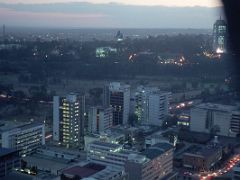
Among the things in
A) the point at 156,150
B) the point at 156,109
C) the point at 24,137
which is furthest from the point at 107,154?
the point at 156,109

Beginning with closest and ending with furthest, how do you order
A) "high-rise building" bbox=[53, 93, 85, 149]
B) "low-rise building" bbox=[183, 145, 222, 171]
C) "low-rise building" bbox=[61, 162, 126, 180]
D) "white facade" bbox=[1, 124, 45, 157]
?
"low-rise building" bbox=[61, 162, 126, 180] < "low-rise building" bbox=[183, 145, 222, 171] < "white facade" bbox=[1, 124, 45, 157] < "high-rise building" bbox=[53, 93, 85, 149]

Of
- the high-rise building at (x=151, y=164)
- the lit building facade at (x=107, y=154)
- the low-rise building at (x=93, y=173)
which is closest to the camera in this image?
the low-rise building at (x=93, y=173)

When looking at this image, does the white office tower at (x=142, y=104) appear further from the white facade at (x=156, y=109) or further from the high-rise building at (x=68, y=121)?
the high-rise building at (x=68, y=121)

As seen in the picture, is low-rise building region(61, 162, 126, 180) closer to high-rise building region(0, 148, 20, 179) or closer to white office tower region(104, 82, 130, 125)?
high-rise building region(0, 148, 20, 179)

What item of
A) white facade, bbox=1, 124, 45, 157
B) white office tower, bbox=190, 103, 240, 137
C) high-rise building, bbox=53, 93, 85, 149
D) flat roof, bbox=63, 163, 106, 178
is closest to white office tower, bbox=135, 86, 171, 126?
white office tower, bbox=190, 103, 240, 137

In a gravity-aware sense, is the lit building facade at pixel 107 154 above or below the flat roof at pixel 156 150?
below

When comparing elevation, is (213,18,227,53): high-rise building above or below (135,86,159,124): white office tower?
above

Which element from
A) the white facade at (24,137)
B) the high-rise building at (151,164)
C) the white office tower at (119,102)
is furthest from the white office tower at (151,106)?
the high-rise building at (151,164)
